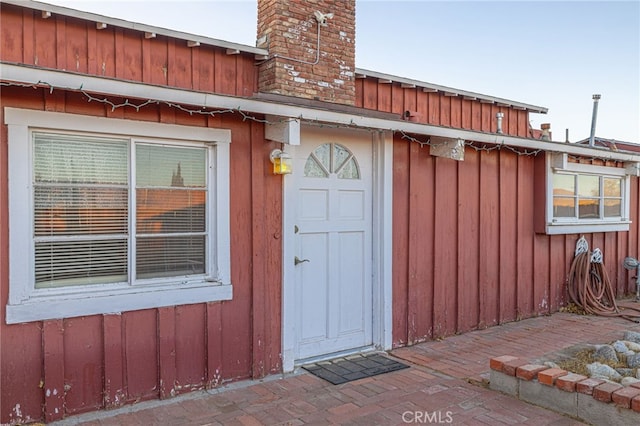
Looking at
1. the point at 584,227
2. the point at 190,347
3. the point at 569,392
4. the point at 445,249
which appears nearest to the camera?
the point at 569,392

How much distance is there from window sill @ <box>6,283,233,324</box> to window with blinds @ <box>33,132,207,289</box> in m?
0.13

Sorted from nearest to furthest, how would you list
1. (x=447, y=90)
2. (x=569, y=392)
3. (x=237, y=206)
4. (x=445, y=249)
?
(x=569, y=392)
(x=237, y=206)
(x=445, y=249)
(x=447, y=90)

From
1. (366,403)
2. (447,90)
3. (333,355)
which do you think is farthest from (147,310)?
(447,90)

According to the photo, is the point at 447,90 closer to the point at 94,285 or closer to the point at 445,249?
the point at 445,249

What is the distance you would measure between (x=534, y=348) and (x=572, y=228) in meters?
2.60

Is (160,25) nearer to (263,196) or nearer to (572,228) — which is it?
(263,196)

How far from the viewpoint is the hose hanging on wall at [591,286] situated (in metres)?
7.00

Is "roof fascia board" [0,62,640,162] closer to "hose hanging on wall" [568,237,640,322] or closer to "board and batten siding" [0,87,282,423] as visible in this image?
"board and batten siding" [0,87,282,423]

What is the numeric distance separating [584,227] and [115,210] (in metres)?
6.52

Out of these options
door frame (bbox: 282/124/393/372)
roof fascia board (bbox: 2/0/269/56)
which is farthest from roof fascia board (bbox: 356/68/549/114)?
roof fascia board (bbox: 2/0/269/56)

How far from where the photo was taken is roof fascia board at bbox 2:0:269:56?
3209mm

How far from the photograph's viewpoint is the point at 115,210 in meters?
3.62

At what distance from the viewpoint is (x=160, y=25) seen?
3746 mm

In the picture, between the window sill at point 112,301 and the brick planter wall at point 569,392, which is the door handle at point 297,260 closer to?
the window sill at point 112,301
